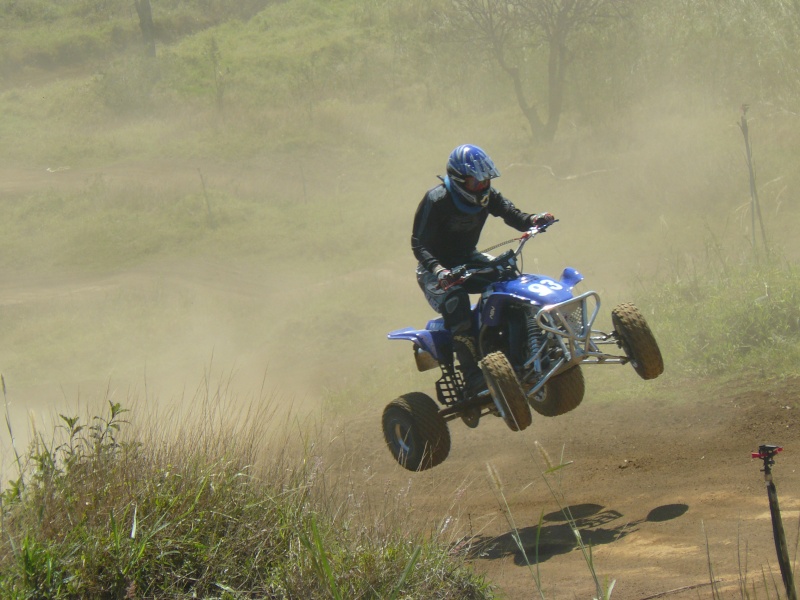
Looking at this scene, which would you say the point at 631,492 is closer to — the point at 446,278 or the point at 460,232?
the point at 446,278

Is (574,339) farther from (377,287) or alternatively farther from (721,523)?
(377,287)

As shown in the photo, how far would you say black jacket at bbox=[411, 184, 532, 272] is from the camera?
7.72 metres

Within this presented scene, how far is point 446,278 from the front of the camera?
23.7 feet

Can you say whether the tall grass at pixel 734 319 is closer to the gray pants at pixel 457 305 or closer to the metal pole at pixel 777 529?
the gray pants at pixel 457 305

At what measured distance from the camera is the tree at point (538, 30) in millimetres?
26953

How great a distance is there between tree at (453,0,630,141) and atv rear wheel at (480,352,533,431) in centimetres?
2069

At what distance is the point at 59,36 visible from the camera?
4291 centimetres

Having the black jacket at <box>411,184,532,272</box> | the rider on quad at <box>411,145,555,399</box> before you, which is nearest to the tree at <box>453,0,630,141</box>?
the black jacket at <box>411,184,532,272</box>

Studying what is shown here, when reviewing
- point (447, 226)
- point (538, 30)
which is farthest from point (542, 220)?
point (538, 30)

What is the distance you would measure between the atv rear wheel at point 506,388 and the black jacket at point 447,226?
108 centimetres

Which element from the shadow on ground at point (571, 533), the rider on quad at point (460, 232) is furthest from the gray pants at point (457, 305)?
the shadow on ground at point (571, 533)

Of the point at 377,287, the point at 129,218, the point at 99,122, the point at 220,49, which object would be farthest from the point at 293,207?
the point at 220,49

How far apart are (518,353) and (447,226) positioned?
1.30 m

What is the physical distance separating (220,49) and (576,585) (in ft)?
124
